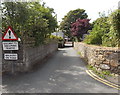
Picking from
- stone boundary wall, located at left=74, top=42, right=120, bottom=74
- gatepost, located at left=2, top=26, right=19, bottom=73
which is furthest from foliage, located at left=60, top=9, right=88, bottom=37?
gatepost, located at left=2, top=26, right=19, bottom=73

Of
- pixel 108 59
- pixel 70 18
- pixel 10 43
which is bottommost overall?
pixel 108 59

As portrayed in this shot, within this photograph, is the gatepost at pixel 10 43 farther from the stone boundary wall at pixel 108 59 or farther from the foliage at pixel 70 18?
the foliage at pixel 70 18

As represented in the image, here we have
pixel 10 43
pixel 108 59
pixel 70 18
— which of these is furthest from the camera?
pixel 70 18

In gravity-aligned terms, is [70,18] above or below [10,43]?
above

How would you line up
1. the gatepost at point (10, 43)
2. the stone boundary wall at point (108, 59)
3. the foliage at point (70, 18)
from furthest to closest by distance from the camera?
the foliage at point (70, 18) < the stone boundary wall at point (108, 59) < the gatepost at point (10, 43)

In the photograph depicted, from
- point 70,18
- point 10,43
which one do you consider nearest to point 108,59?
point 10,43

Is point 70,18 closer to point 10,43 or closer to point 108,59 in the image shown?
point 108,59

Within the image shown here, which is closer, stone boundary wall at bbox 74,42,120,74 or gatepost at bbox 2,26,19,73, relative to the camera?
gatepost at bbox 2,26,19,73

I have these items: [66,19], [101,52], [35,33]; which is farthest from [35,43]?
[66,19]

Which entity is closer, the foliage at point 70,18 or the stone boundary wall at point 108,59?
the stone boundary wall at point 108,59

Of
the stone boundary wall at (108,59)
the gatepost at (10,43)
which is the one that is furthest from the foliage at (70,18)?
the gatepost at (10,43)

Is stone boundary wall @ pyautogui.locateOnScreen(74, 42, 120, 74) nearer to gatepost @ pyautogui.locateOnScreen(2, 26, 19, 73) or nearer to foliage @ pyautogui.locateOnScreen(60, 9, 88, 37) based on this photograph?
gatepost @ pyautogui.locateOnScreen(2, 26, 19, 73)

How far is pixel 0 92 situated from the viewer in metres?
4.38

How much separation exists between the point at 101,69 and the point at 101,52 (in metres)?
0.93
